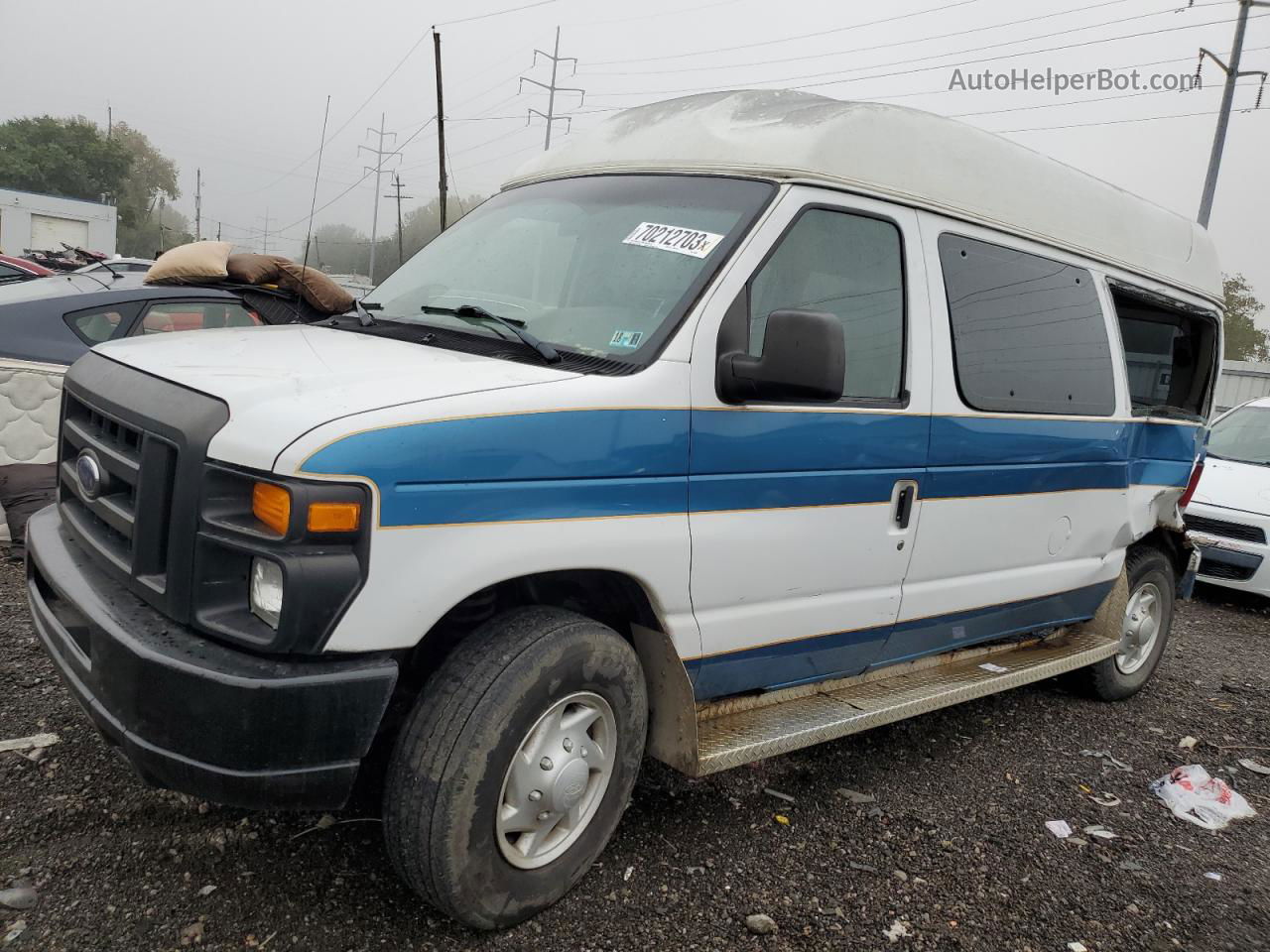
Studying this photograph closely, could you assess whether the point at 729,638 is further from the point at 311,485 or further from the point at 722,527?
the point at 311,485

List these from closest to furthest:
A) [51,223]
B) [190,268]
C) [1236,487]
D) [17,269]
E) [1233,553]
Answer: [190,268], [1233,553], [1236,487], [17,269], [51,223]

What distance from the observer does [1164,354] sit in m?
5.09

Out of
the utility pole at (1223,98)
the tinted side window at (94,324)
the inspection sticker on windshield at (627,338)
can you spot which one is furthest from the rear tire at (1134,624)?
the utility pole at (1223,98)

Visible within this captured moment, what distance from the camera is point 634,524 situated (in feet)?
8.64

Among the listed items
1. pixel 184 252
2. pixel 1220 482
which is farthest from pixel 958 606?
pixel 1220 482

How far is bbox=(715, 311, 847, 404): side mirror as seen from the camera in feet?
8.64

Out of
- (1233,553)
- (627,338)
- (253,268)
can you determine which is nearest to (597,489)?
(627,338)

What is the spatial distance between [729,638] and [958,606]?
131cm

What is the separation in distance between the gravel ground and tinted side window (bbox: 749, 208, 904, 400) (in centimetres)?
159

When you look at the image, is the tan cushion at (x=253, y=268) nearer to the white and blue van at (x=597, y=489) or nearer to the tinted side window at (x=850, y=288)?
the white and blue van at (x=597, y=489)

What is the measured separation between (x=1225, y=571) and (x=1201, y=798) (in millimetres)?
4630

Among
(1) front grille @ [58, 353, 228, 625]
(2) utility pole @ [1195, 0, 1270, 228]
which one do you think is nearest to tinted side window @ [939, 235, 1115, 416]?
(1) front grille @ [58, 353, 228, 625]

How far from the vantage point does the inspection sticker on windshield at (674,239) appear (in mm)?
2918

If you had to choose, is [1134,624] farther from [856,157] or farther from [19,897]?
[19,897]
